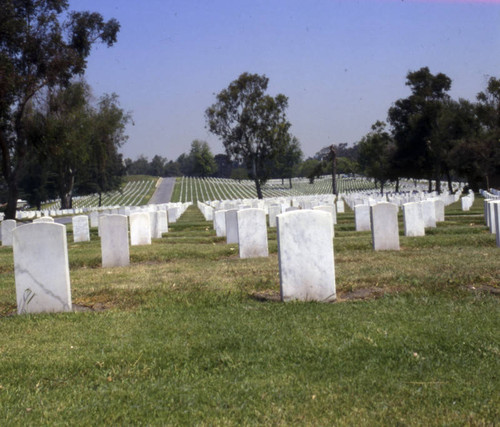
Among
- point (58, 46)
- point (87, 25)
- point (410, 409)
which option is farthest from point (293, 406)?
point (87, 25)

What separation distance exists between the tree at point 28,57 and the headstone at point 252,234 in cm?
1674

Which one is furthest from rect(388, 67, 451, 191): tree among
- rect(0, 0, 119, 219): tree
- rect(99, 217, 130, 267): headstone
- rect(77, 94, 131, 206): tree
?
rect(99, 217, 130, 267): headstone

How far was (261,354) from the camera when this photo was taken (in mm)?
5344

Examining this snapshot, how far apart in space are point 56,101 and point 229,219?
59.4ft

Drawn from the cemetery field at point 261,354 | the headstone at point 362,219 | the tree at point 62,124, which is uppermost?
the tree at point 62,124

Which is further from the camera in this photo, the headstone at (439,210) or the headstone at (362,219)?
the headstone at (439,210)

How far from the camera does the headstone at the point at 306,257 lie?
7.54 meters

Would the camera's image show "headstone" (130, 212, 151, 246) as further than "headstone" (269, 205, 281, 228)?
No

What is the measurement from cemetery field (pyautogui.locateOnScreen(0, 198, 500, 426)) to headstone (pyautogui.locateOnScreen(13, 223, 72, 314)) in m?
0.34

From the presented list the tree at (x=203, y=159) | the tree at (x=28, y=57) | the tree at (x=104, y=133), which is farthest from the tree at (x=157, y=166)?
the tree at (x=28, y=57)

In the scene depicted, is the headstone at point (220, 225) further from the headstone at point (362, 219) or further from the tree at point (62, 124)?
the tree at point (62, 124)

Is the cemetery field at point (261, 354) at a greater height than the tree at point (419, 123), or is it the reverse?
the tree at point (419, 123)

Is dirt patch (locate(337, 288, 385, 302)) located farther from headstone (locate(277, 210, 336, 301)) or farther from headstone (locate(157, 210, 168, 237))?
headstone (locate(157, 210, 168, 237))

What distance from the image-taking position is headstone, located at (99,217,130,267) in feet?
40.2
